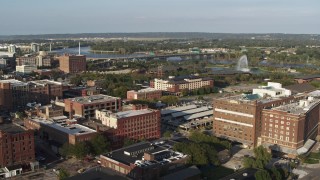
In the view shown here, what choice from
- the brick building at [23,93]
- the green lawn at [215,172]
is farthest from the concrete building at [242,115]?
the brick building at [23,93]

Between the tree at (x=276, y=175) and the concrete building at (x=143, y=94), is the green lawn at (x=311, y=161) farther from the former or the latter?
the concrete building at (x=143, y=94)

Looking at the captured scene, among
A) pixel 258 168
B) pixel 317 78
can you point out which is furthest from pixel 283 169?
pixel 317 78

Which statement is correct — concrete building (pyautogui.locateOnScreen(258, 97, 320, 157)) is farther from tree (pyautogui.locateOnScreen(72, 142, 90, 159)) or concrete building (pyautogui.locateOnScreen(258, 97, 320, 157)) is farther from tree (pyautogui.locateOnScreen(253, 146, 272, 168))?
tree (pyautogui.locateOnScreen(72, 142, 90, 159))

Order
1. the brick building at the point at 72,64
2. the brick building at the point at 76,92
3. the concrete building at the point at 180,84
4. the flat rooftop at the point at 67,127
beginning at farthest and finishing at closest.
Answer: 1. the brick building at the point at 72,64
2. the concrete building at the point at 180,84
3. the brick building at the point at 76,92
4. the flat rooftop at the point at 67,127

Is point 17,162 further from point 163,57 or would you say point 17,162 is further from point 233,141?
point 163,57

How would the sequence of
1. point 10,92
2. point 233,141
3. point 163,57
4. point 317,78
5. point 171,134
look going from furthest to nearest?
1. point 163,57
2. point 317,78
3. point 10,92
4. point 171,134
5. point 233,141

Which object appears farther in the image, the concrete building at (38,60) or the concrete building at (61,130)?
the concrete building at (38,60)

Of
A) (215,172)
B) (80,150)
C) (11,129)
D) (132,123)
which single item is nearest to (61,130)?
(80,150)

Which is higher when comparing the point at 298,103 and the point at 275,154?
the point at 298,103
